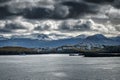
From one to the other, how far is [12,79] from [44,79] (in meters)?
8.99

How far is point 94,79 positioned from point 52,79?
11.6m

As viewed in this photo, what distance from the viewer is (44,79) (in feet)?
289

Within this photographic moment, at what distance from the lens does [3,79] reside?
289 ft

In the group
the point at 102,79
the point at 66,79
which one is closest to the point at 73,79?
the point at 66,79

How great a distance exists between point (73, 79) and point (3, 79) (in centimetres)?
1932

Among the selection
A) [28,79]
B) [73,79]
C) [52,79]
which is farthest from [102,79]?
[28,79]

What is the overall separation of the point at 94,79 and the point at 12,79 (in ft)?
74.6

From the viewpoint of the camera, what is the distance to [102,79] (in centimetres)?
8688

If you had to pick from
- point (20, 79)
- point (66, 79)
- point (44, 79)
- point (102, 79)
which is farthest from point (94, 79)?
point (20, 79)

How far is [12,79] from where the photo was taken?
88875mm

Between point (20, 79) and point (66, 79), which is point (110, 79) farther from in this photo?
point (20, 79)

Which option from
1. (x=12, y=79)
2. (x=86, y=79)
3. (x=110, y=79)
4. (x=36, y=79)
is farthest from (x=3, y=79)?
(x=110, y=79)

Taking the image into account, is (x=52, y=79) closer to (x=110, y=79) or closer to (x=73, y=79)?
(x=73, y=79)

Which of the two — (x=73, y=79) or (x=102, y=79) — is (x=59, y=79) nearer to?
(x=73, y=79)
